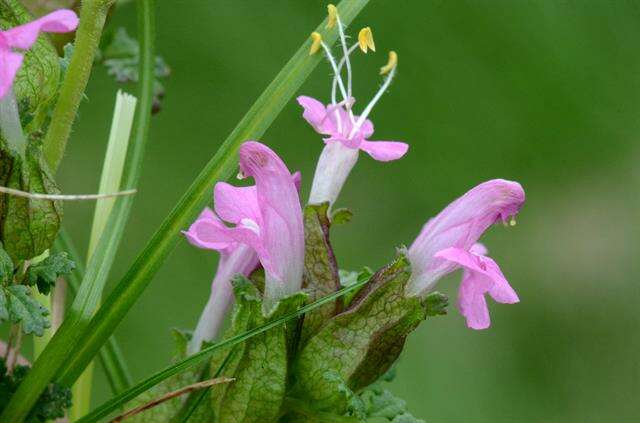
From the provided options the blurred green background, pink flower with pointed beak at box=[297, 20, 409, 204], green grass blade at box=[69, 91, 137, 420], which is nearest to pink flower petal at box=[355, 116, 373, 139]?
pink flower with pointed beak at box=[297, 20, 409, 204]

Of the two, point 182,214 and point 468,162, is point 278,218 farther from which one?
point 468,162

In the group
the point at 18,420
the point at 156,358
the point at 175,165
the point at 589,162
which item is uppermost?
the point at 589,162

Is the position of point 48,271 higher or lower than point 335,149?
lower

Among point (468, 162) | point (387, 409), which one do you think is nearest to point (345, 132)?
point (387, 409)

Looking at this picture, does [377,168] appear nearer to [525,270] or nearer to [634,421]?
[525,270]

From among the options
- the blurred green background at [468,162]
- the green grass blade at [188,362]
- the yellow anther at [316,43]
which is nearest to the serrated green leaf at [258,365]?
the green grass blade at [188,362]

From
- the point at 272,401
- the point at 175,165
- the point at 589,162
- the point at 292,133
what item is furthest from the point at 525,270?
the point at 272,401

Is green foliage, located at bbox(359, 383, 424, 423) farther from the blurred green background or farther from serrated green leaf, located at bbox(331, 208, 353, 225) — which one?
the blurred green background
